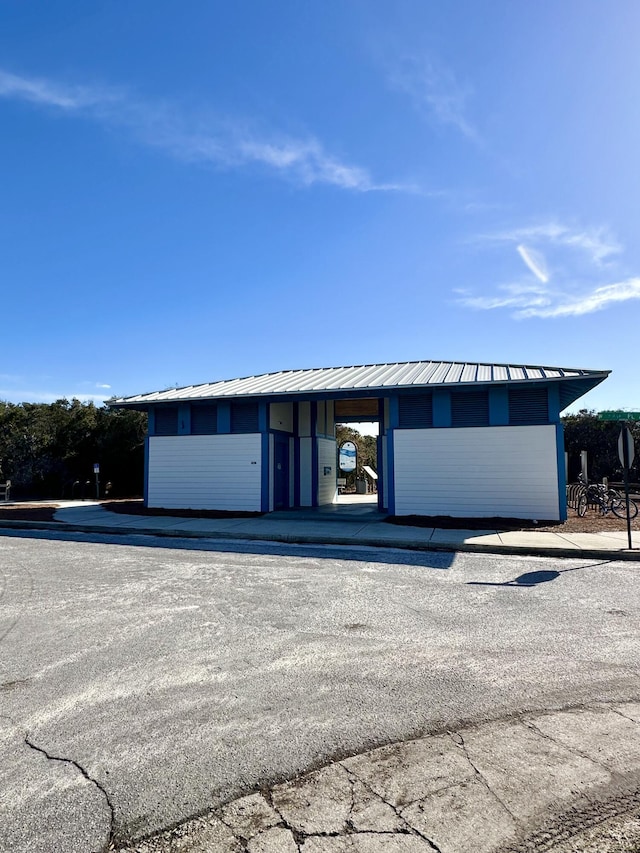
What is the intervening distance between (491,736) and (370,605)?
3.28m

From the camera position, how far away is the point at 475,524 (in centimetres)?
1406

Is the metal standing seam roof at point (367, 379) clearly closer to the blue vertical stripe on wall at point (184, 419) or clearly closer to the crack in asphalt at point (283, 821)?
the blue vertical stripe on wall at point (184, 419)

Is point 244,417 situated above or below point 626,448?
above

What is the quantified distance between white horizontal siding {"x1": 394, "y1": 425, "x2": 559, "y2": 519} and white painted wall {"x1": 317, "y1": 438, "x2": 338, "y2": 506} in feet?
16.0

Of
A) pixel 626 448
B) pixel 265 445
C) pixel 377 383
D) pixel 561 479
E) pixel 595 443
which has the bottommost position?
pixel 561 479

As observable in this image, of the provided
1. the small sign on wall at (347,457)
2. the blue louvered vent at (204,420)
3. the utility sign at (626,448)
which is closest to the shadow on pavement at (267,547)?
the utility sign at (626,448)

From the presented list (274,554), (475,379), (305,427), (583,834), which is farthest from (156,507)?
(583,834)

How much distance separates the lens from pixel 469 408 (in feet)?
51.9

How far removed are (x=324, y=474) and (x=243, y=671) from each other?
1658 centimetres

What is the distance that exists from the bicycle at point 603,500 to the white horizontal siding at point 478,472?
9.20 ft

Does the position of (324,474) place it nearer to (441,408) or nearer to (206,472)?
(206,472)

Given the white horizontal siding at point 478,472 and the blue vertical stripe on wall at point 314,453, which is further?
the blue vertical stripe on wall at point 314,453

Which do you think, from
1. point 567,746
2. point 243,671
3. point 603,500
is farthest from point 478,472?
point 567,746

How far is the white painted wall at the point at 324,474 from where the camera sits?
20.6 meters
